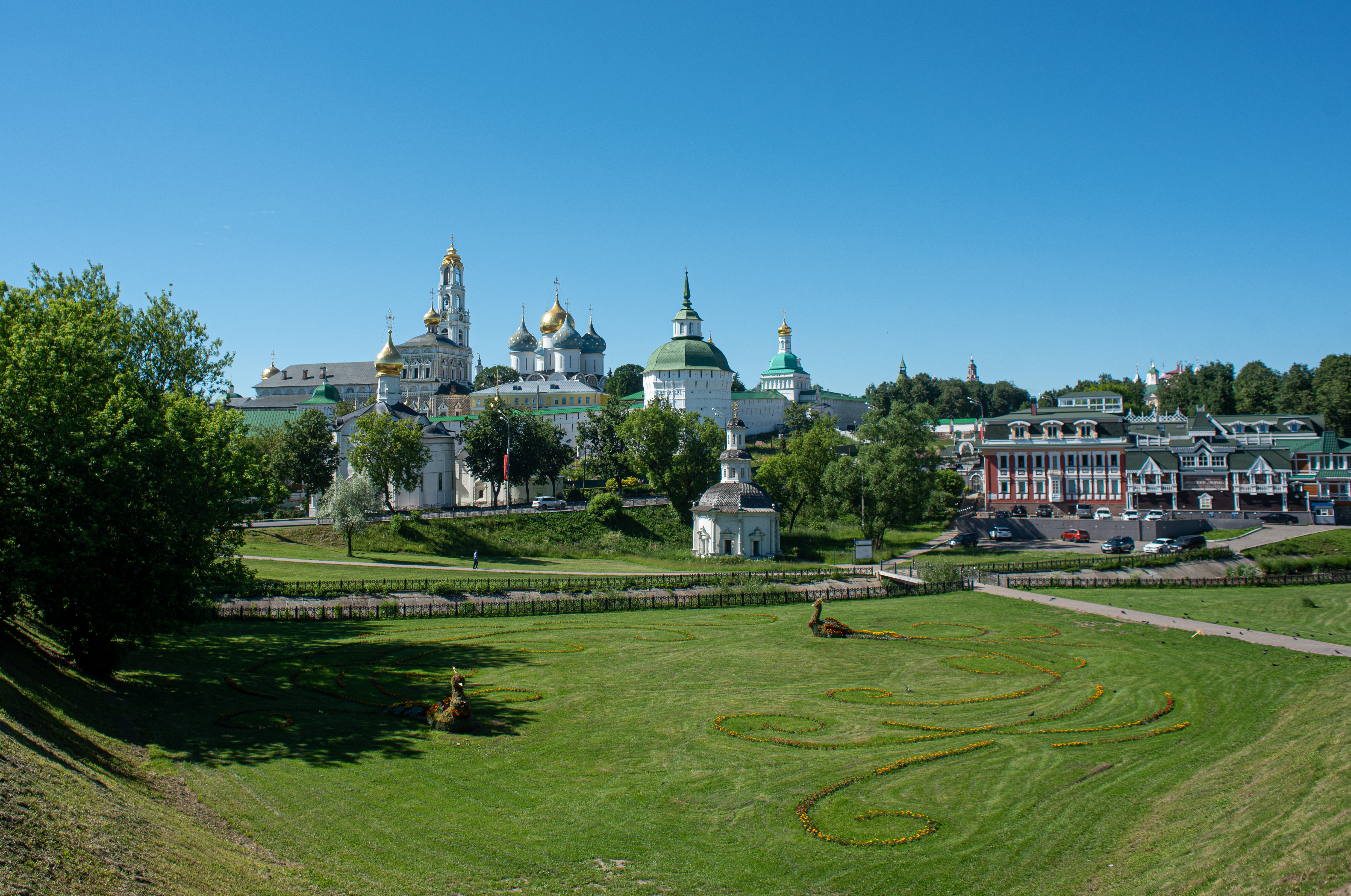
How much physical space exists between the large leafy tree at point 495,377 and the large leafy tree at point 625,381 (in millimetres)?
13266

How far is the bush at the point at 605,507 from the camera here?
66.8m

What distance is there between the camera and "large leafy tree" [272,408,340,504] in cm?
6744

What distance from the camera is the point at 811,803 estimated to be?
15.6 m

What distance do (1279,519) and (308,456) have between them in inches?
2816

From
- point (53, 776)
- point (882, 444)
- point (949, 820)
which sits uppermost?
point (882, 444)

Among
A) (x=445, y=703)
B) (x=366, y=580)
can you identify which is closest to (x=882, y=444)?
(x=366, y=580)

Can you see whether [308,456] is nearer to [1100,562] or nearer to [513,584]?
[513,584]

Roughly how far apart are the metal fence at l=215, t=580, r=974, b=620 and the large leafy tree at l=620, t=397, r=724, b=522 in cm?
2863

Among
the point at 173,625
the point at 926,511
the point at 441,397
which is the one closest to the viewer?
the point at 173,625

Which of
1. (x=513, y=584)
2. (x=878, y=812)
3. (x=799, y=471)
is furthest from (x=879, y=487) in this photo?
(x=878, y=812)

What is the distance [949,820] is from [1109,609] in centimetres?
2513

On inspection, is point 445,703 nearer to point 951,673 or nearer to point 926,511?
point 951,673

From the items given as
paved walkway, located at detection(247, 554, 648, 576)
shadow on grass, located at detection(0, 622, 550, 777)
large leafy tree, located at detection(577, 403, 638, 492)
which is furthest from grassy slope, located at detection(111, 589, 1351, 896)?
large leafy tree, located at detection(577, 403, 638, 492)

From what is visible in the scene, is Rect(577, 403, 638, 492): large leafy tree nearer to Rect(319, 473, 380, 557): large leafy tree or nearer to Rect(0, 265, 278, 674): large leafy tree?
Rect(319, 473, 380, 557): large leafy tree
